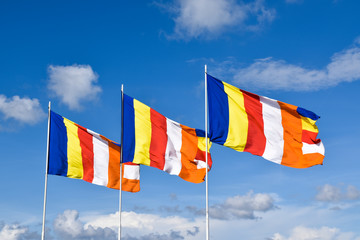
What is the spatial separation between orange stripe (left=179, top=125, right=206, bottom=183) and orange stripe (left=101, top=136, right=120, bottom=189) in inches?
312

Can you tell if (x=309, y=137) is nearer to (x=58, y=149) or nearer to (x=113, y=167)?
(x=113, y=167)

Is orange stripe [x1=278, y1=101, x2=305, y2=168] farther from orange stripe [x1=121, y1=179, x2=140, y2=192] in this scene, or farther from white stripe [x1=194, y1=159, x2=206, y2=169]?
orange stripe [x1=121, y1=179, x2=140, y2=192]

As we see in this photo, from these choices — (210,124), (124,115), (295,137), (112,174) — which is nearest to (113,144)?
(112,174)

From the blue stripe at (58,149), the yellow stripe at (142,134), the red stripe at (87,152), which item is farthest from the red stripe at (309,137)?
the blue stripe at (58,149)

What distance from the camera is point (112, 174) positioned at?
4641 centimetres

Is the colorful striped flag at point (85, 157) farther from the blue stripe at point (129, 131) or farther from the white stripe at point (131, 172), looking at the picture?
the blue stripe at point (129, 131)

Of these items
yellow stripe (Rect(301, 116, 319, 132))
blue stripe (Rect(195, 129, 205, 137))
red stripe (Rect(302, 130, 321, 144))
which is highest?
blue stripe (Rect(195, 129, 205, 137))

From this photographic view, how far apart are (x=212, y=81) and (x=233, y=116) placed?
9.70ft

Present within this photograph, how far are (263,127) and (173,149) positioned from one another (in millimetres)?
7933

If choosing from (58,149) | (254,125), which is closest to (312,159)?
(254,125)

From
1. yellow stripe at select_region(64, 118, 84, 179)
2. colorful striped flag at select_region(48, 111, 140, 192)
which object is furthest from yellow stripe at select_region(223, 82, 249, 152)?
yellow stripe at select_region(64, 118, 84, 179)

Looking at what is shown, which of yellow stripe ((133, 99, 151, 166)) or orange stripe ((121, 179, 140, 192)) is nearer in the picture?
yellow stripe ((133, 99, 151, 166))

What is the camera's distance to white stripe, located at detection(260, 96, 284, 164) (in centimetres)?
3653

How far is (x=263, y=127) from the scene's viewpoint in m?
37.0
